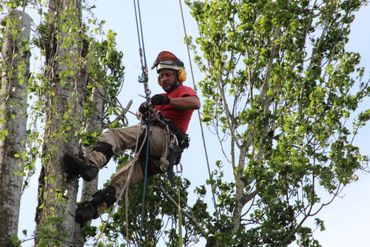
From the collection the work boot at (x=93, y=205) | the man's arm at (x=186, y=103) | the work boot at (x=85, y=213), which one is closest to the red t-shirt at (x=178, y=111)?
the man's arm at (x=186, y=103)

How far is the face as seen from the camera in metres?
8.56

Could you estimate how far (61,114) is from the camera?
22.0 ft

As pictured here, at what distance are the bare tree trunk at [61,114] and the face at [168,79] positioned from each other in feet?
5.56

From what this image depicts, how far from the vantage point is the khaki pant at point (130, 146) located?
25.5 ft

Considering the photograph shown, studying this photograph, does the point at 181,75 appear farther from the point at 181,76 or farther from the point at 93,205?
the point at 93,205

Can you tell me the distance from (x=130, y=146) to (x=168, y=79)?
2.94 feet

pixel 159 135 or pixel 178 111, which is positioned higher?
pixel 178 111

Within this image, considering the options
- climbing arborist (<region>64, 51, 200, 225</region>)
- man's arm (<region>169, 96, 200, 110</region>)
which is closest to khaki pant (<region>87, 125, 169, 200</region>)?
climbing arborist (<region>64, 51, 200, 225</region>)

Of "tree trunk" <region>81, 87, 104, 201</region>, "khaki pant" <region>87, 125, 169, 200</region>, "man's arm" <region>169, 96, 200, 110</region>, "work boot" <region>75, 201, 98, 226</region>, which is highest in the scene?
"tree trunk" <region>81, 87, 104, 201</region>

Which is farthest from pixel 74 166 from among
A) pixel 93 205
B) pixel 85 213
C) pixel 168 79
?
pixel 168 79

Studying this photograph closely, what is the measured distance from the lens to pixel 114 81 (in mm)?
12914

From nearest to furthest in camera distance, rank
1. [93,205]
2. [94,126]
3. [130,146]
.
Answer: [93,205] → [130,146] → [94,126]

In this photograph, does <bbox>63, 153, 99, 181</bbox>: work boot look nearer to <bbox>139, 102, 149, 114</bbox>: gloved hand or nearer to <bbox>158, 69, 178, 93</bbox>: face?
<bbox>139, 102, 149, 114</bbox>: gloved hand

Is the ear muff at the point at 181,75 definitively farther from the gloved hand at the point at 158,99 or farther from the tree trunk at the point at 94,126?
the tree trunk at the point at 94,126
